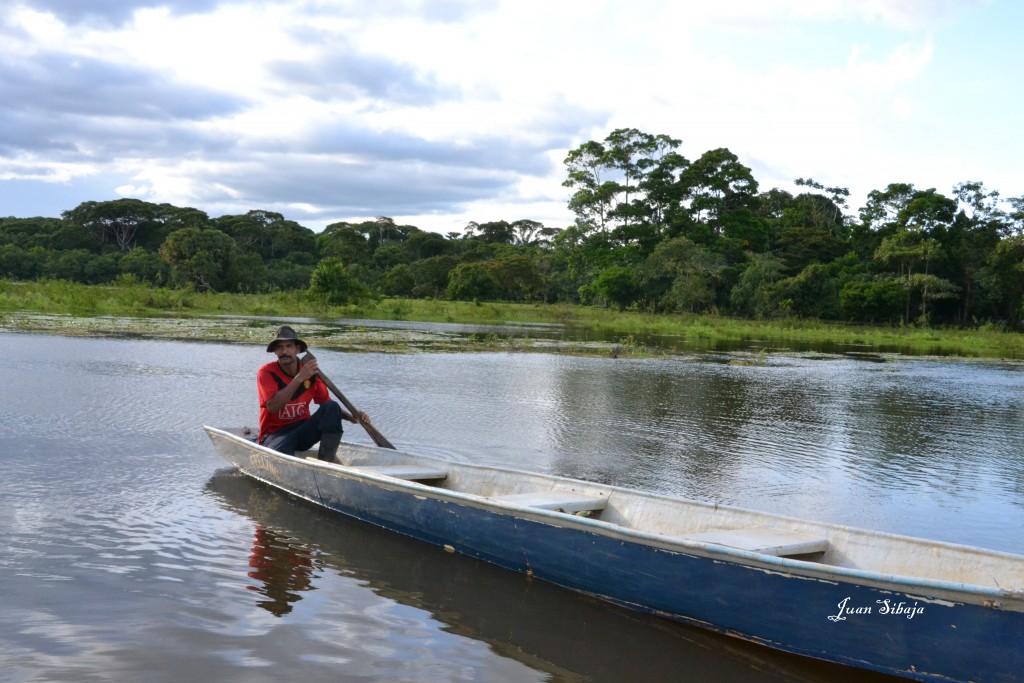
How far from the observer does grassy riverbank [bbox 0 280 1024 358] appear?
3209 cm

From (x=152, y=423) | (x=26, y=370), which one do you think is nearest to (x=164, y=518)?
(x=152, y=423)

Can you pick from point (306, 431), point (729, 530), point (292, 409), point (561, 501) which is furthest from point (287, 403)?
point (729, 530)

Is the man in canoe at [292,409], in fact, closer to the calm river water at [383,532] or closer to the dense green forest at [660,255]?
the calm river water at [383,532]

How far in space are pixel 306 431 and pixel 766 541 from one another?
433 centimetres

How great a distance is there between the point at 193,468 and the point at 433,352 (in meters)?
13.7

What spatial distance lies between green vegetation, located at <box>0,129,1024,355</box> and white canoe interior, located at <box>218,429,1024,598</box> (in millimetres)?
29273

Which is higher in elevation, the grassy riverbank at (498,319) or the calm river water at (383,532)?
the grassy riverbank at (498,319)

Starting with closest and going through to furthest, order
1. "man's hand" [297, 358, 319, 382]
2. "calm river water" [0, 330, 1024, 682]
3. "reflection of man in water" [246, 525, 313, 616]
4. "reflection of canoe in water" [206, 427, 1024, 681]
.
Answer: "reflection of canoe in water" [206, 427, 1024, 681]
"calm river water" [0, 330, 1024, 682]
"reflection of man in water" [246, 525, 313, 616]
"man's hand" [297, 358, 319, 382]

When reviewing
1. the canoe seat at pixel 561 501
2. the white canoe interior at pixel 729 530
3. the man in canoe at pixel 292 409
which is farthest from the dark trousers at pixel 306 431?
the canoe seat at pixel 561 501

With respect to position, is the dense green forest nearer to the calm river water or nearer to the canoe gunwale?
the calm river water

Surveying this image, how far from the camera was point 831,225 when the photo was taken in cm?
5812

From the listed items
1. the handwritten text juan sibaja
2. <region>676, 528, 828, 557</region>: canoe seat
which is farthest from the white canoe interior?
the handwritten text juan sibaja

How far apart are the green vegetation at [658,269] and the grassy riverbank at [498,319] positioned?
0.16 metres

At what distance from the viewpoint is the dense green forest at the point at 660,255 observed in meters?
42.8
